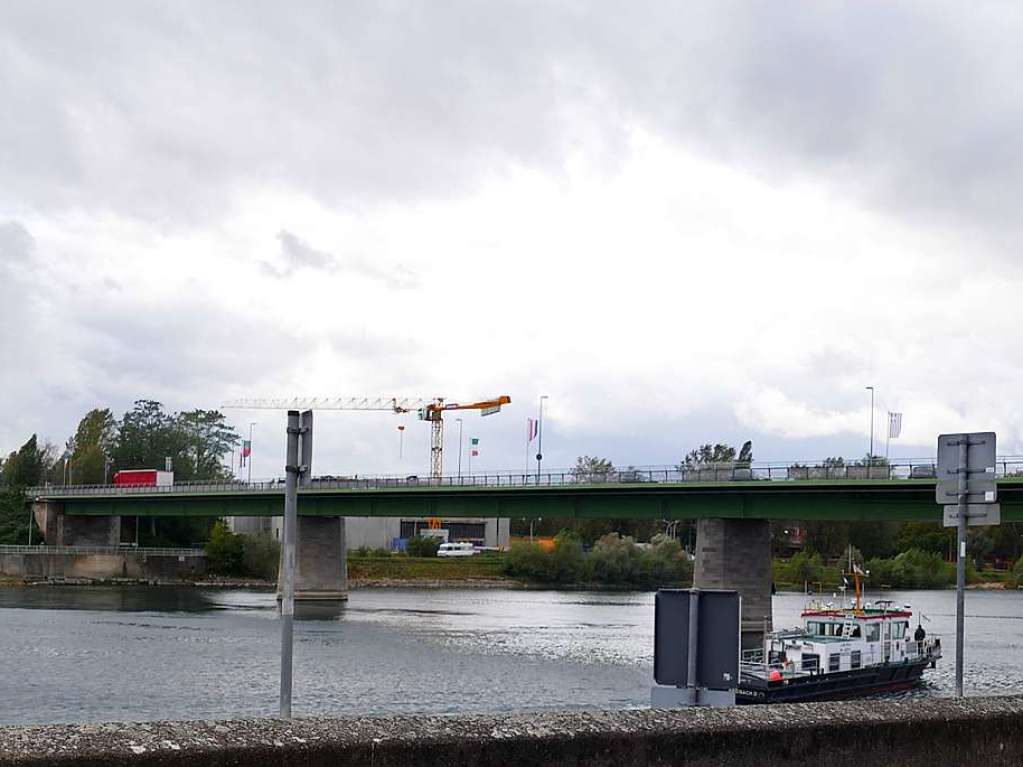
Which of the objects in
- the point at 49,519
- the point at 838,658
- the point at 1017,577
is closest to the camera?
the point at 838,658

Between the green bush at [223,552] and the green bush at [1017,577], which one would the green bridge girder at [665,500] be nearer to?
the green bush at [223,552]

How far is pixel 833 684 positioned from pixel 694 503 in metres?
26.3

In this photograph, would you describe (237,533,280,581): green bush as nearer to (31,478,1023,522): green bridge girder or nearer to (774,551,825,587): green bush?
(31,478,1023,522): green bridge girder

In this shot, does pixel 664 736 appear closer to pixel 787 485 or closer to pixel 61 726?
pixel 61 726

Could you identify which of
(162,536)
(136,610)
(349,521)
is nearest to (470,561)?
(349,521)

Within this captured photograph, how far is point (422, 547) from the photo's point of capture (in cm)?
17850

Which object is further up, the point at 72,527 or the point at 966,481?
the point at 966,481

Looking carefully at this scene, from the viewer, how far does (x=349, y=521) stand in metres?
187

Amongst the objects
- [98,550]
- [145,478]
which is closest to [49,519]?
[98,550]

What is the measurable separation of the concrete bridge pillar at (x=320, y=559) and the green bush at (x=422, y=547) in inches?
2130

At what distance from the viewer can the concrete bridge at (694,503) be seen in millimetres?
75938

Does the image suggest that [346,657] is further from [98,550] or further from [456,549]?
[456,549]

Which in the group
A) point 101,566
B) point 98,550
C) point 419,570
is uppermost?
point 98,550

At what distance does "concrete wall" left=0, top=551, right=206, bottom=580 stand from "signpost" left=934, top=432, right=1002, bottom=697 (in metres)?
137
